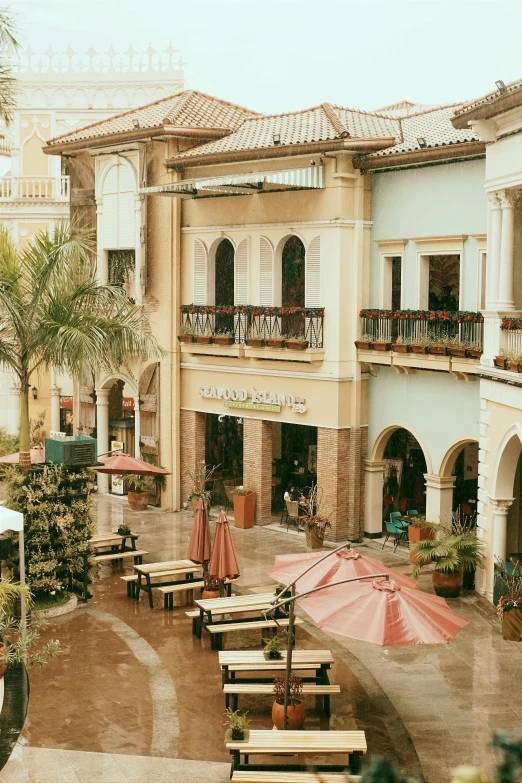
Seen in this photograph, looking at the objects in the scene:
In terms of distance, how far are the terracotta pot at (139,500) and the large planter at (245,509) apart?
3.37 meters

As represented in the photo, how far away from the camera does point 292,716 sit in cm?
1341

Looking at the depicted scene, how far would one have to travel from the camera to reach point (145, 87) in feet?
124

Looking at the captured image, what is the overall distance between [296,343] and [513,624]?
997cm

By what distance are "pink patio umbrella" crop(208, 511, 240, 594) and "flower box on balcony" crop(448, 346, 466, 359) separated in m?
7.04

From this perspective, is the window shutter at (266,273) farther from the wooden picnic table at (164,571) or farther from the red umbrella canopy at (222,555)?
the red umbrella canopy at (222,555)

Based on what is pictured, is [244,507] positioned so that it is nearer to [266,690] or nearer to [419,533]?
[419,533]

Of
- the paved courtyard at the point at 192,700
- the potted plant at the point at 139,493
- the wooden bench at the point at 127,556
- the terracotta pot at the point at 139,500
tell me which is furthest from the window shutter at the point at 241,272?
the paved courtyard at the point at 192,700

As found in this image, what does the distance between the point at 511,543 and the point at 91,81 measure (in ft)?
80.4

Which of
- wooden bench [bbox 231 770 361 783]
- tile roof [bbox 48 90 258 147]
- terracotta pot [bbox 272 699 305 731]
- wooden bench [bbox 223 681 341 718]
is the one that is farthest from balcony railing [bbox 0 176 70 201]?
wooden bench [bbox 231 770 361 783]

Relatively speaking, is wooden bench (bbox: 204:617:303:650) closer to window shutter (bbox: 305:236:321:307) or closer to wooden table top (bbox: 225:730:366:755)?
wooden table top (bbox: 225:730:366:755)

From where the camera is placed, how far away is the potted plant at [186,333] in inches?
1116

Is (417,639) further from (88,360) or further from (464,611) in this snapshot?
(88,360)

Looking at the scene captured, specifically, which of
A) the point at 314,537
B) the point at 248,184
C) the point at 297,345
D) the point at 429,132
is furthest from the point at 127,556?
the point at 429,132

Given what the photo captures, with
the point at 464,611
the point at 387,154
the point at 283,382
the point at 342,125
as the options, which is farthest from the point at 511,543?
the point at 342,125
